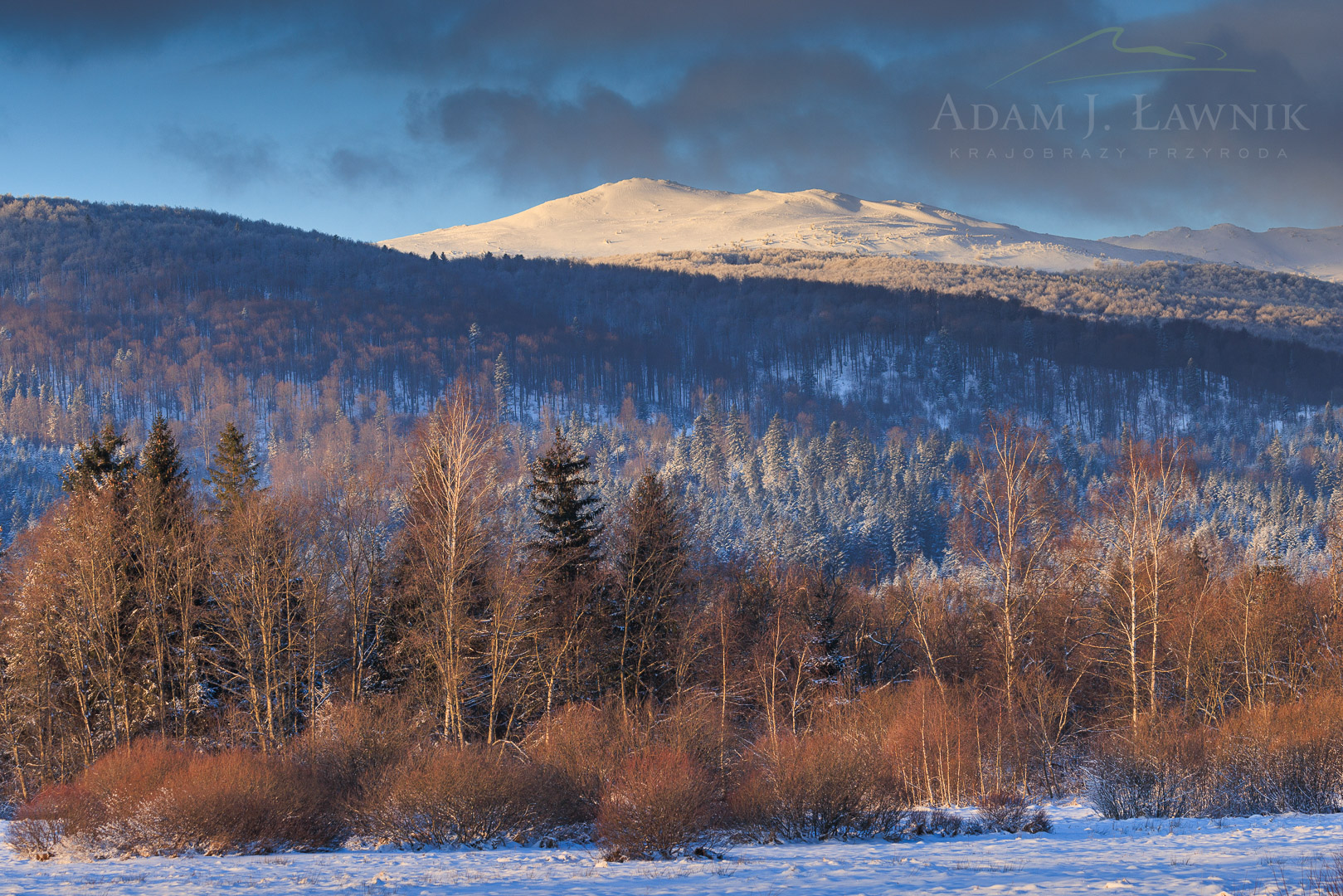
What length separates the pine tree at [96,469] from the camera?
32156 millimetres

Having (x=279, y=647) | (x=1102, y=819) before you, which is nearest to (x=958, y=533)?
(x=1102, y=819)

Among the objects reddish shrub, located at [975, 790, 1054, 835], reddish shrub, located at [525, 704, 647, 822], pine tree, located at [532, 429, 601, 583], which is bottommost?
reddish shrub, located at [975, 790, 1054, 835]

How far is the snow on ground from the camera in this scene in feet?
47.2

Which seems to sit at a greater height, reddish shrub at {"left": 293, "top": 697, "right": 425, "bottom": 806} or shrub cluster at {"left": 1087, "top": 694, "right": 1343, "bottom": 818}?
reddish shrub at {"left": 293, "top": 697, "right": 425, "bottom": 806}

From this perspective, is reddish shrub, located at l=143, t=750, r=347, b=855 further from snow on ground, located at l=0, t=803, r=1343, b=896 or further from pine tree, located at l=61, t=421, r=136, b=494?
pine tree, located at l=61, t=421, r=136, b=494

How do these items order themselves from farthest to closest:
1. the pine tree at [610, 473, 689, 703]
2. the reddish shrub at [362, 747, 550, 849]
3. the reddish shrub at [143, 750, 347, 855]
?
the pine tree at [610, 473, 689, 703] < the reddish shrub at [362, 747, 550, 849] < the reddish shrub at [143, 750, 347, 855]

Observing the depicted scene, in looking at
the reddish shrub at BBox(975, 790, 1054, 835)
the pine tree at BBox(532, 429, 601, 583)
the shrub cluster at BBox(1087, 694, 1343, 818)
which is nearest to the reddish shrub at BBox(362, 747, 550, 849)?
the reddish shrub at BBox(975, 790, 1054, 835)

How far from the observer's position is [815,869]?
16.4m

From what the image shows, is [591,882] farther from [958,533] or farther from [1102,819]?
[958,533]

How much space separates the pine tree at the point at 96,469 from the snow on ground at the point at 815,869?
15455 millimetres

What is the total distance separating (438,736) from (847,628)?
24.5 metres

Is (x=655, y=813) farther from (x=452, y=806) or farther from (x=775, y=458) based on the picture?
(x=775, y=458)

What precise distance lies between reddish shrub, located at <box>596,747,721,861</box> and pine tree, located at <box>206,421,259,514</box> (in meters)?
21.8

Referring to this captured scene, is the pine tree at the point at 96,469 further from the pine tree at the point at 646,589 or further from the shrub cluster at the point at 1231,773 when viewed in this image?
the shrub cluster at the point at 1231,773
